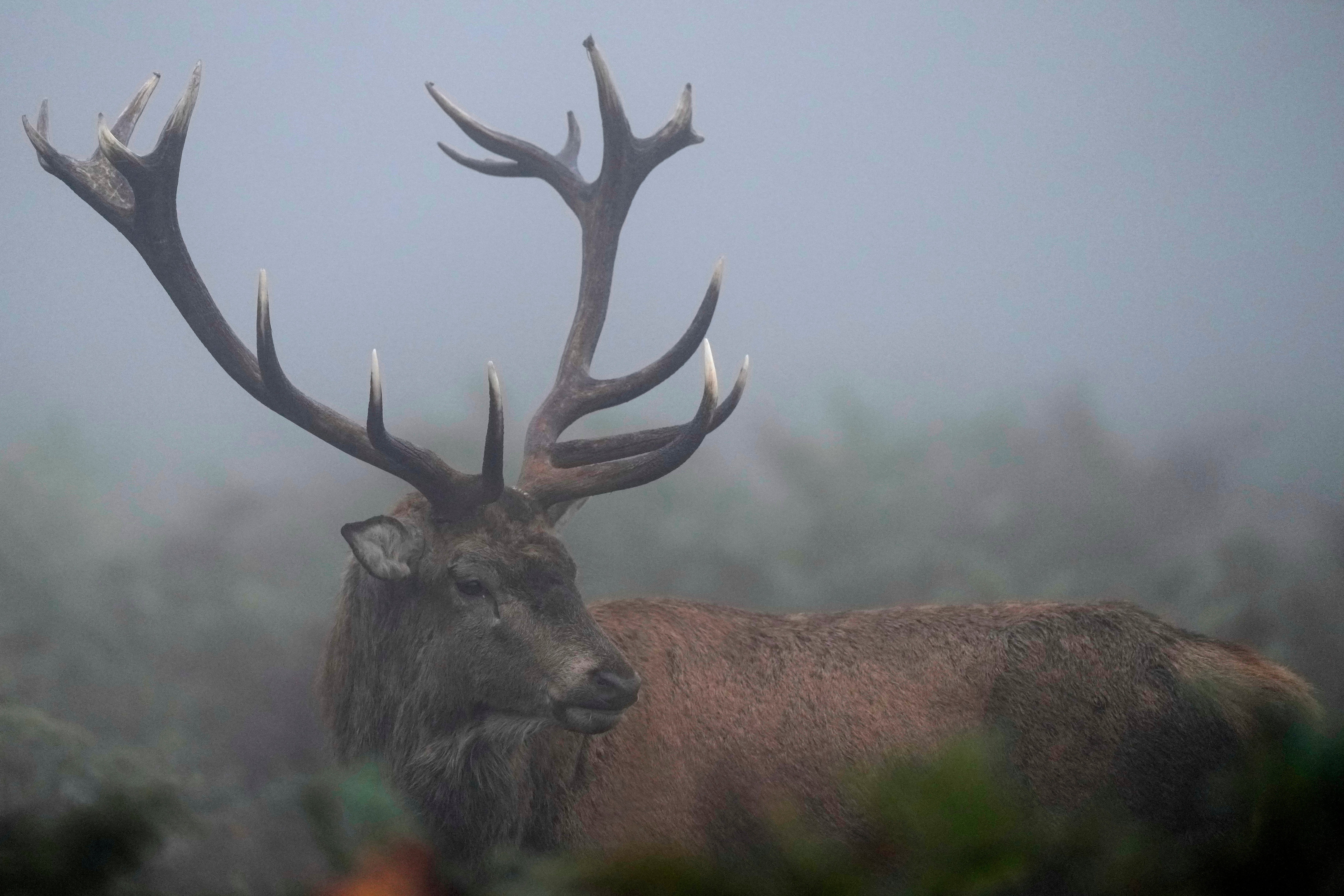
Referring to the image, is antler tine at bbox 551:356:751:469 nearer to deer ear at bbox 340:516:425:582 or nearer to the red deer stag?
the red deer stag

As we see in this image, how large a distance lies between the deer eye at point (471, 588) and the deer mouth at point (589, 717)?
386mm

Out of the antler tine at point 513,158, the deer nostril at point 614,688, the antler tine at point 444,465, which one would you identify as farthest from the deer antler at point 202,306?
the antler tine at point 513,158

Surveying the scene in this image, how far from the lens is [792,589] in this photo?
16.1ft

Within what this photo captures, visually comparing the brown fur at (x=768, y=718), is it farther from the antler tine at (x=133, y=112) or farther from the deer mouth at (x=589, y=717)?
the antler tine at (x=133, y=112)

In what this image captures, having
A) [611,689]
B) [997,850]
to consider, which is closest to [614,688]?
[611,689]

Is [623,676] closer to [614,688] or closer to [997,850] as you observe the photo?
[614,688]

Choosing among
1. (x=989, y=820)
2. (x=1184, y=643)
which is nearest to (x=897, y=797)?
(x=989, y=820)

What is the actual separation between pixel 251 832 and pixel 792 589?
4.38 metres

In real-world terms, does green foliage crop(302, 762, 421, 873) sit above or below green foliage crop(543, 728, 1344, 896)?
below

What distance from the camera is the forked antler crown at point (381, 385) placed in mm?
2908

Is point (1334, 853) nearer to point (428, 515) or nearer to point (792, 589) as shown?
point (428, 515)

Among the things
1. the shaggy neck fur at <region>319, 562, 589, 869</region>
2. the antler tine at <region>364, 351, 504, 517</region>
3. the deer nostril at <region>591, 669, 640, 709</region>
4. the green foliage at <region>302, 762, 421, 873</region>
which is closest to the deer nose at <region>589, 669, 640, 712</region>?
the deer nostril at <region>591, 669, 640, 709</region>

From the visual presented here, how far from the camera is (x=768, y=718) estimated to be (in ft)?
9.59

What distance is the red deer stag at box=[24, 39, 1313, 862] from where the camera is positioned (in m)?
2.73
